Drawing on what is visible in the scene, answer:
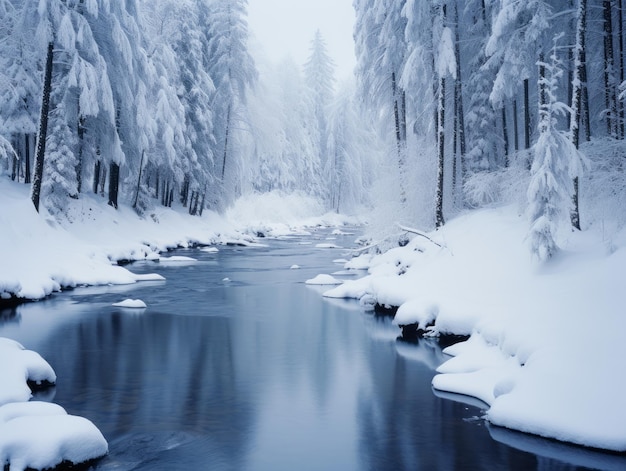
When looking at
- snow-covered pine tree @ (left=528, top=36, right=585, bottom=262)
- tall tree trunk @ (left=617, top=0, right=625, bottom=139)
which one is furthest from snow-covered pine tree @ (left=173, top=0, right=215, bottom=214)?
snow-covered pine tree @ (left=528, top=36, right=585, bottom=262)

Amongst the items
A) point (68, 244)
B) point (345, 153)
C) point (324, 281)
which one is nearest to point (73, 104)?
point (68, 244)

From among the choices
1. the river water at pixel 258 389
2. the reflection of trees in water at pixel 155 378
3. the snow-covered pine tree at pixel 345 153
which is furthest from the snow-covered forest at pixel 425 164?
the snow-covered pine tree at pixel 345 153

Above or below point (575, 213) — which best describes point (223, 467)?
below

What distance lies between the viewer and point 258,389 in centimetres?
1039

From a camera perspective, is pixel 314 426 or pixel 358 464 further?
pixel 314 426

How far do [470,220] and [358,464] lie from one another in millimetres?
12958

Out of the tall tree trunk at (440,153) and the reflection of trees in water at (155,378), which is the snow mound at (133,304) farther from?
the tall tree trunk at (440,153)

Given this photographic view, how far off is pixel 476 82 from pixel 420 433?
18.4 meters

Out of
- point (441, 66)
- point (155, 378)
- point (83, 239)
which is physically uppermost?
point (441, 66)

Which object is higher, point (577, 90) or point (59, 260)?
point (577, 90)

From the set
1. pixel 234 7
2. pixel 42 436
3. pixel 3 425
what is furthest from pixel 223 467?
pixel 234 7

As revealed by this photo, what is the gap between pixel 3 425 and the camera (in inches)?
263

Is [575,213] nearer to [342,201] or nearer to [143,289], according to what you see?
[143,289]

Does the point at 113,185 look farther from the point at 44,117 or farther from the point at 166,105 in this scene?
the point at 44,117
